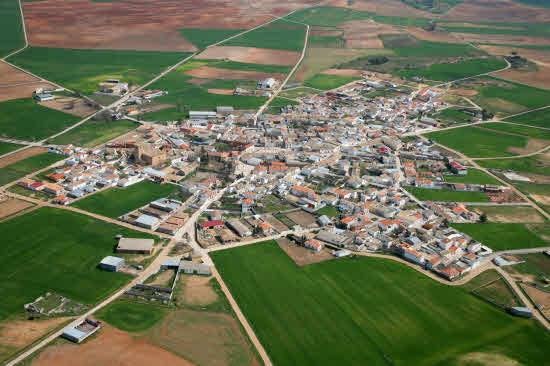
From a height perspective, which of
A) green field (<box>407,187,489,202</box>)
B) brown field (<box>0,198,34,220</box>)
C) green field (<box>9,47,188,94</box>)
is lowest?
green field (<box>407,187,489,202</box>)

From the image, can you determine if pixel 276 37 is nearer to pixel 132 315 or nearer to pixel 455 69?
pixel 455 69

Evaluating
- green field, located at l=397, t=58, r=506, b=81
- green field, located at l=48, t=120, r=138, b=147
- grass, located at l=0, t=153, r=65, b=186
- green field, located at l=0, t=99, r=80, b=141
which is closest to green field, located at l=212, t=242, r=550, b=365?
grass, located at l=0, t=153, r=65, b=186

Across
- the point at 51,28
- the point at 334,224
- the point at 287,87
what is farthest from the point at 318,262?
the point at 51,28

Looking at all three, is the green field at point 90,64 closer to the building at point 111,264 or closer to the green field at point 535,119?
the building at point 111,264

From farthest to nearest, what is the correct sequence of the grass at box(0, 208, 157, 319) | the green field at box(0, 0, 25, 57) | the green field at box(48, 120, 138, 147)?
the green field at box(0, 0, 25, 57), the green field at box(48, 120, 138, 147), the grass at box(0, 208, 157, 319)

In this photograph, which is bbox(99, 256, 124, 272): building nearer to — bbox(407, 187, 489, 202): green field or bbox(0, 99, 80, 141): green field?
bbox(407, 187, 489, 202): green field

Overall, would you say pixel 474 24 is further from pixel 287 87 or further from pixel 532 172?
pixel 532 172

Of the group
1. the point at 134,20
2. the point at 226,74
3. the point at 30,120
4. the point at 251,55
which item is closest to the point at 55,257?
the point at 30,120
